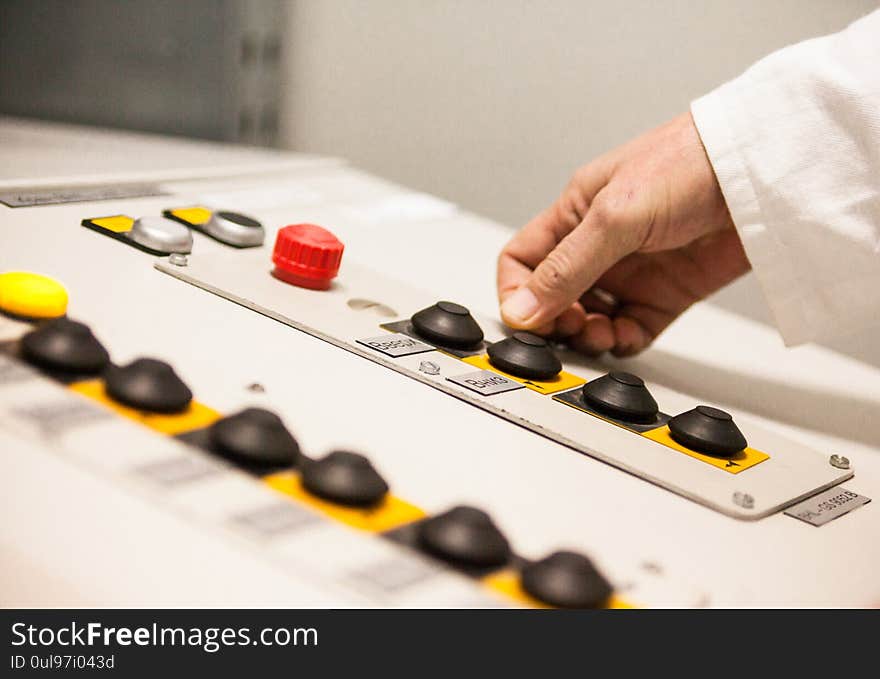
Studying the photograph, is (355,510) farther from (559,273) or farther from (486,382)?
(559,273)

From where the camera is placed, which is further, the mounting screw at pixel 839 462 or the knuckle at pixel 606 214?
the knuckle at pixel 606 214

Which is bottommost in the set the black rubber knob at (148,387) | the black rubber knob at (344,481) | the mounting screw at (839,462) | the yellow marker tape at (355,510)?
the mounting screw at (839,462)

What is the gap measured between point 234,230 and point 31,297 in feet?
0.81

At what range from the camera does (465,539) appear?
397 mm

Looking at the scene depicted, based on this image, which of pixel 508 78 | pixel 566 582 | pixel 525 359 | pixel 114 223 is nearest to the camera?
pixel 566 582

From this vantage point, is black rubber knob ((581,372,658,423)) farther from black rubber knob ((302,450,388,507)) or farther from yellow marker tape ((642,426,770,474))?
black rubber knob ((302,450,388,507))

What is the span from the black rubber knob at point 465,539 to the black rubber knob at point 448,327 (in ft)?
0.81

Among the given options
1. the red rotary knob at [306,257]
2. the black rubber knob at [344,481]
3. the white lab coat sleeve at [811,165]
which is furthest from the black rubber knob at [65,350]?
the white lab coat sleeve at [811,165]

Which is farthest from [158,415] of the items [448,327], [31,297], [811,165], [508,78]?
[508,78]

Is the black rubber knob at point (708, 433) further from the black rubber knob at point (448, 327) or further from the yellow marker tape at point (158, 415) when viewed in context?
the yellow marker tape at point (158, 415)

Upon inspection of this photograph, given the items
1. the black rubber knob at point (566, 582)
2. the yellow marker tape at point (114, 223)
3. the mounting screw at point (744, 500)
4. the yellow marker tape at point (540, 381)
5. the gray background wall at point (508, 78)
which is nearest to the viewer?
the black rubber knob at point (566, 582)

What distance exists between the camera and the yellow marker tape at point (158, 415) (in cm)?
45
